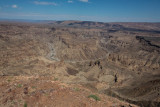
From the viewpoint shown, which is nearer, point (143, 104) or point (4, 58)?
point (143, 104)

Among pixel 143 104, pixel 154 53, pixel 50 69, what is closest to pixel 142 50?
pixel 154 53

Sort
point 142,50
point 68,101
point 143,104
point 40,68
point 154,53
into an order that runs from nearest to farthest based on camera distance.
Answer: point 68,101
point 143,104
point 40,68
point 154,53
point 142,50

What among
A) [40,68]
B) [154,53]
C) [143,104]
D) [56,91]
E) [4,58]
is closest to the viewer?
[56,91]

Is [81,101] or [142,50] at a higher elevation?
[81,101]

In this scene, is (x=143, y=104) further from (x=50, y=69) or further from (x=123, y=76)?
(x=50, y=69)

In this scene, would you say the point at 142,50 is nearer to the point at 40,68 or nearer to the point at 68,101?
the point at 40,68

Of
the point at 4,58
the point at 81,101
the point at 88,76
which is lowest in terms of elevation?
the point at 88,76

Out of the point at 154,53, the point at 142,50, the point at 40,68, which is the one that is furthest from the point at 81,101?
the point at 142,50

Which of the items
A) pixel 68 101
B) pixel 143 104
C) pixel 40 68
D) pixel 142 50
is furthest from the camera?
pixel 142 50

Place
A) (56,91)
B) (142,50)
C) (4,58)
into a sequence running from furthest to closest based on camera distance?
1. (142,50)
2. (4,58)
3. (56,91)
